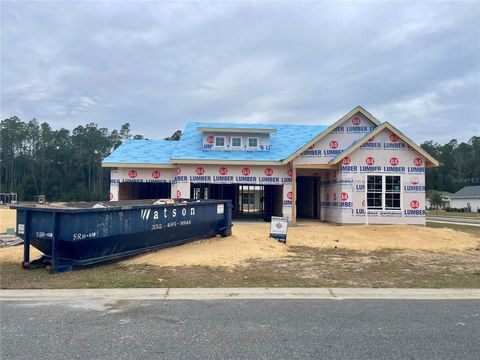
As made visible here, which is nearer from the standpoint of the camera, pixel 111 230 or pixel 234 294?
pixel 234 294

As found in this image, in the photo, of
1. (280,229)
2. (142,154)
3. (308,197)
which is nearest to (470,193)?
(308,197)

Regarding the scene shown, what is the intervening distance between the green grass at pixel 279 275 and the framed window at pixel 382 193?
8.93 metres

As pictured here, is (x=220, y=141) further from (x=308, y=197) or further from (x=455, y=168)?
(x=455, y=168)

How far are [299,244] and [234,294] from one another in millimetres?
8144

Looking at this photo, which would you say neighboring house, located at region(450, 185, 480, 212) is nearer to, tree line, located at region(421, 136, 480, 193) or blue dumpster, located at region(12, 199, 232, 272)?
tree line, located at region(421, 136, 480, 193)

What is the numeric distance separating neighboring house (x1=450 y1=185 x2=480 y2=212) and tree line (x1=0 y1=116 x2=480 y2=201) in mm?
21784

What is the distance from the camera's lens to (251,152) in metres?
25.1

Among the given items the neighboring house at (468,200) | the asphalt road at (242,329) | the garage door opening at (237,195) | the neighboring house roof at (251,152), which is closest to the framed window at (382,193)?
the neighboring house roof at (251,152)

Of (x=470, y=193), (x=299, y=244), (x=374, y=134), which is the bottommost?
(x=299, y=244)

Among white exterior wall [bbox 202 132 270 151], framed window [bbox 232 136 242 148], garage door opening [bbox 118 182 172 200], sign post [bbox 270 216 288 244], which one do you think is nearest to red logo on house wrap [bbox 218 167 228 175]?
white exterior wall [bbox 202 132 270 151]

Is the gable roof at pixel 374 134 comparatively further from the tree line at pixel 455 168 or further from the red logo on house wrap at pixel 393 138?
the tree line at pixel 455 168

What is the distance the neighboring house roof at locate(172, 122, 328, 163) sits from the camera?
77.2 feet

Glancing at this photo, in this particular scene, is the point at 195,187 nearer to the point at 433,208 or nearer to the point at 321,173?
the point at 321,173

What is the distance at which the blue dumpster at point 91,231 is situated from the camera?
9.65 meters
